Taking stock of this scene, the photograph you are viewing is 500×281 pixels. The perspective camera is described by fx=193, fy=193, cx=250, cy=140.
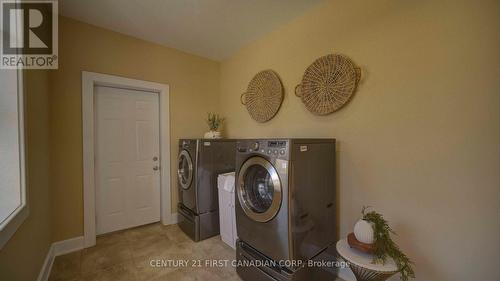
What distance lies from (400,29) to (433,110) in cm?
64

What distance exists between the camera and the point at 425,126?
1324mm

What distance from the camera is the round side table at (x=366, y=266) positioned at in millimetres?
1141

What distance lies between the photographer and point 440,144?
1271mm

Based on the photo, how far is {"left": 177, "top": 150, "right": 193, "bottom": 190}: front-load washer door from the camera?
246cm

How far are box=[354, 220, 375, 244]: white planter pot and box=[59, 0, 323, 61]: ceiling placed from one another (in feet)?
6.59

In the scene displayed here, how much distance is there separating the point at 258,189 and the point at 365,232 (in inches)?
33.2

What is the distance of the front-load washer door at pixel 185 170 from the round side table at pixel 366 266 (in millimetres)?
1803

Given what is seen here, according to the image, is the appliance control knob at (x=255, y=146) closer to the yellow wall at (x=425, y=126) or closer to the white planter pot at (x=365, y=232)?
the yellow wall at (x=425, y=126)

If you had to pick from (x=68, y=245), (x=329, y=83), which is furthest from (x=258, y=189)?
(x=68, y=245)

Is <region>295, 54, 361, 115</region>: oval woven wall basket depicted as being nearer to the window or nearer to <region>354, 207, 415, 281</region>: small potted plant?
<region>354, 207, 415, 281</region>: small potted plant

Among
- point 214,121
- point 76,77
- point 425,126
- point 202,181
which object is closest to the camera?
point 425,126

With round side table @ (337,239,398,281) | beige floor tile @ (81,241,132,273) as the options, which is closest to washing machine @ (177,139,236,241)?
beige floor tile @ (81,241,132,273)

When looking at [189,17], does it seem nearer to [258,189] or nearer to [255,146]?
[255,146]

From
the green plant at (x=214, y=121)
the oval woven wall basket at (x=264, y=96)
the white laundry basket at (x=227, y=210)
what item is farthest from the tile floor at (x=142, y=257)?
A: the oval woven wall basket at (x=264, y=96)
